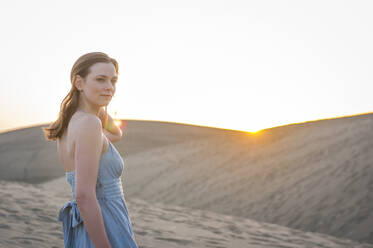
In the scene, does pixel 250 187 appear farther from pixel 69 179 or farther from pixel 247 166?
pixel 69 179

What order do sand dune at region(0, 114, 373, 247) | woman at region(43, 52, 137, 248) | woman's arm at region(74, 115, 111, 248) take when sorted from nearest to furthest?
woman's arm at region(74, 115, 111, 248), woman at region(43, 52, 137, 248), sand dune at region(0, 114, 373, 247)

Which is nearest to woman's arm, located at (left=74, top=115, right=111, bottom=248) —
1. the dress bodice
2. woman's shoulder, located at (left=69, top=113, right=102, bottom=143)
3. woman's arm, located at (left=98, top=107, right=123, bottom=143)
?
woman's shoulder, located at (left=69, top=113, right=102, bottom=143)

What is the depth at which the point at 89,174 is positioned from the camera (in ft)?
4.88

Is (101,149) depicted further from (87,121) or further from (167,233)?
(167,233)

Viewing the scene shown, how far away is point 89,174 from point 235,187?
12.9 metres

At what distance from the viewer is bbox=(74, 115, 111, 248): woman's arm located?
4.86 feet

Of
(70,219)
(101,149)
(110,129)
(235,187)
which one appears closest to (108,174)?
(101,149)

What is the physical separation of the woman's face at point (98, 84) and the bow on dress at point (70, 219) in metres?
0.41

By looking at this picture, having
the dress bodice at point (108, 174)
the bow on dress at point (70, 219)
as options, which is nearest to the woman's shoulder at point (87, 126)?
the dress bodice at point (108, 174)

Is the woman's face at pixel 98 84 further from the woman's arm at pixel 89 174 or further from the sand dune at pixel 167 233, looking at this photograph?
the sand dune at pixel 167 233

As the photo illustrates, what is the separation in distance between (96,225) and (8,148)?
24.7 m

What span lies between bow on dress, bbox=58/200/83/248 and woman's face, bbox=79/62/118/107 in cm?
41

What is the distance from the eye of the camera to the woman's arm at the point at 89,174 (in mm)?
1481

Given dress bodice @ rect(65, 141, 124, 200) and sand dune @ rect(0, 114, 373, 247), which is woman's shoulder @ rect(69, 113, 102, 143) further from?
sand dune @ rect(0, 114, 373, 247)
